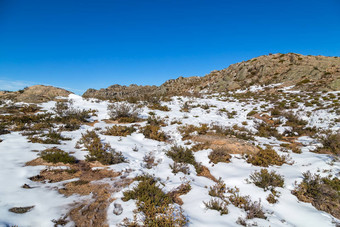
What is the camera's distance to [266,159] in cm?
526

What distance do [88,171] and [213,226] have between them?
12.2 ft

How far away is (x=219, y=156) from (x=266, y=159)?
5.33 feet

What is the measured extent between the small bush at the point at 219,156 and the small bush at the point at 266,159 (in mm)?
756

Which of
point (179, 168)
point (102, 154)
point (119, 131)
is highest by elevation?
point (119, 131)

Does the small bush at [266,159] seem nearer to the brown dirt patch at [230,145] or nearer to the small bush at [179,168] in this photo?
the brown dirt patch at [230,145]

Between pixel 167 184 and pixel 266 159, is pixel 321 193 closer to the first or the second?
pixel 266 159

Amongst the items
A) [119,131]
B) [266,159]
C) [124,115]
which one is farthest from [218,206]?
[124,115]

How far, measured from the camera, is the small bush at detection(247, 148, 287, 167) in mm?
5121

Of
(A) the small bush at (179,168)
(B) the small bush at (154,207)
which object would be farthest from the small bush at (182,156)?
(B) the small bush at (154,207)

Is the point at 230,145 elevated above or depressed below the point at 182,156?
above

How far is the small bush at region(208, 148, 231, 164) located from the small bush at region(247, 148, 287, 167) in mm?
756

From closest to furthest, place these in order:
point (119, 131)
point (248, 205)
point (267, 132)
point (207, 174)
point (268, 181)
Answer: point (248, 205), point (268, 181), point (207, 174), point (119, 131), point (267, 132)

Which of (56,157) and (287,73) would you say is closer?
(56,157)

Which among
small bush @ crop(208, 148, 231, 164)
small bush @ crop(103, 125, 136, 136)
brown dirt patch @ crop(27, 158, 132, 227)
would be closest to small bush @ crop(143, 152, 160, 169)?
Result: brown dirt patch @ crop(27, 158, 132, 227)
